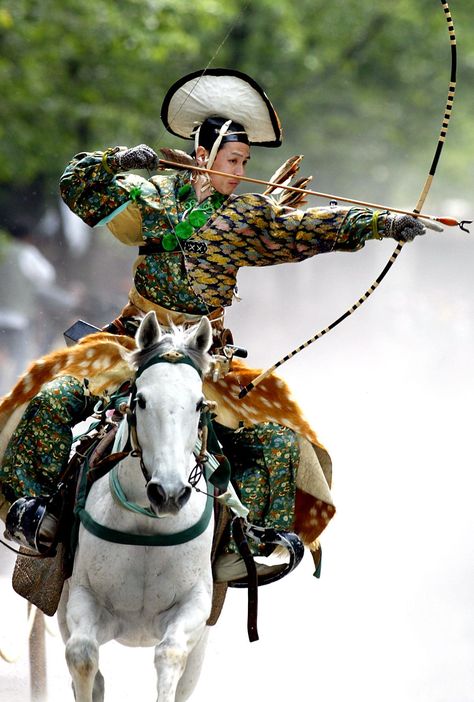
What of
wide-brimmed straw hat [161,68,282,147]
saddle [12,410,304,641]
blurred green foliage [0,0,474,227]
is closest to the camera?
saddle [12,410,304,641]

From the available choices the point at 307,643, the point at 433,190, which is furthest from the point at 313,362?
the point at 433,190

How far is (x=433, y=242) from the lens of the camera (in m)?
32.1

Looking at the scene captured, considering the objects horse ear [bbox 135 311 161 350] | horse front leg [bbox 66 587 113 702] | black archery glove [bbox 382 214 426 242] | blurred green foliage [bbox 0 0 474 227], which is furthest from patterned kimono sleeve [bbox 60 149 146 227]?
blurred green foliage [bbox 0 0 474 227]

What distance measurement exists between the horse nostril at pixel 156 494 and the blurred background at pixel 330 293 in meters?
3.28

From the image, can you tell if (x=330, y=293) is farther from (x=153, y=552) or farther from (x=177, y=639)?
(x=177, y=639)

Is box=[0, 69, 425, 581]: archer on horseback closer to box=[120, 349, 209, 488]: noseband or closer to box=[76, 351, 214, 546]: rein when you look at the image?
box=[76, 351, 214, 546]: rein

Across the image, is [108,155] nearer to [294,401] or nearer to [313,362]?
[294,401]

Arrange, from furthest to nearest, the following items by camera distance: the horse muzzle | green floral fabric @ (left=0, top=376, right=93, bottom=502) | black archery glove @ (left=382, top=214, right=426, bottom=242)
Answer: green floral fabric @ (left=0, top=376, right=93, bottom=502) → black archery glove @ (left=382, top=214, right=426, bottom=242) → the horse muzzle

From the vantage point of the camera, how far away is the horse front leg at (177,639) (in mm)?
6711

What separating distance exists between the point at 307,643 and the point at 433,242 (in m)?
22.0

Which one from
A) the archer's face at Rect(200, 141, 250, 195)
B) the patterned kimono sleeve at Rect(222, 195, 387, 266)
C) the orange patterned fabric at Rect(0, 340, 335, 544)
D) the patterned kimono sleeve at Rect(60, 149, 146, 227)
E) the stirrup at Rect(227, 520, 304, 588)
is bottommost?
the stirrup at Rect(227, 520, 304, 588)

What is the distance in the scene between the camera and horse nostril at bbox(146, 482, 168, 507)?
6.34m

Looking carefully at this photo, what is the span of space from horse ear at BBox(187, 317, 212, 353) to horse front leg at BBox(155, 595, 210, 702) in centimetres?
111

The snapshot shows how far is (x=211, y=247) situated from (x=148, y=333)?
115 cm
